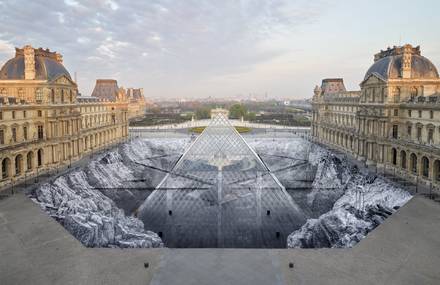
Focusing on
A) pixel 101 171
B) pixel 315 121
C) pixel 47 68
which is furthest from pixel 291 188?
pixel 315 121

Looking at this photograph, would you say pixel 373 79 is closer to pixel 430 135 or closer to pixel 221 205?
pixel 430 135

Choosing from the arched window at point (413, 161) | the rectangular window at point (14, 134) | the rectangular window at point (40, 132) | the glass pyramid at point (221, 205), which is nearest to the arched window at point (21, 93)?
the rectangular window at point (40, 132)

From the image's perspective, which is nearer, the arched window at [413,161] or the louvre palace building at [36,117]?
the louvre palace building at [36,117]

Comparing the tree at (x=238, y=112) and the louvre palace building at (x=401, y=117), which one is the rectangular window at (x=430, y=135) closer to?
the louvre palace building at (x=401, y=117)

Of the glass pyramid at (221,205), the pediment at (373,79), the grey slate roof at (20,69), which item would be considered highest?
the grey slate roof at (20,69)

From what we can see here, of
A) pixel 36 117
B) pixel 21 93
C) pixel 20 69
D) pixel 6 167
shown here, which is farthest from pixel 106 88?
pixel 6 167

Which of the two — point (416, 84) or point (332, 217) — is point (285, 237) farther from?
point (416, 84)
